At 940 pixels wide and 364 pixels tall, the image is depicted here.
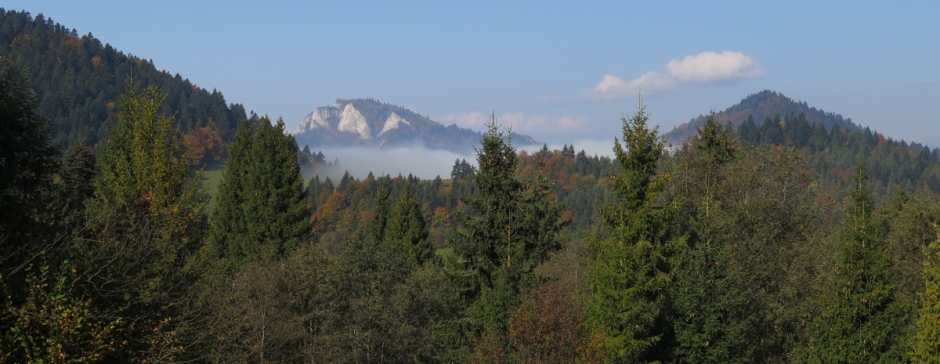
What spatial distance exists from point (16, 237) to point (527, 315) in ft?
43.8

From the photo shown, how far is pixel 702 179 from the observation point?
42.8 metres

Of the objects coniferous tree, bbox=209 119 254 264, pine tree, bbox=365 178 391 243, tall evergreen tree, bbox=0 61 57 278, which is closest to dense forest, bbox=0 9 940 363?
tall evergreen tree, bbox=0 61 57 278

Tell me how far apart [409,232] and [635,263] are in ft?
99.6

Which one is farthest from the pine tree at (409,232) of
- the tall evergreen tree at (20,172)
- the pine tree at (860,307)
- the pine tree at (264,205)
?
the tall evergreen tree at (20,172)

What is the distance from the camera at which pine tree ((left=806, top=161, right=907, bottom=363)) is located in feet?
92.0

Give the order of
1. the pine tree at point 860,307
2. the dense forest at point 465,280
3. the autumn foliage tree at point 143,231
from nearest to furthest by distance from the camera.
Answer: the dense forest at point 465,280 < the autumn foliage tree at point 143,231 < the pine tree at point 860,307

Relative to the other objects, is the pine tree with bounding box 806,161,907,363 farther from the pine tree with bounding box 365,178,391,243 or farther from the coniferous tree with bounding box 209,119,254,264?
the pine tree with bounding box 365,178,391,243

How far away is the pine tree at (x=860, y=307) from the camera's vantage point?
28.0 metres

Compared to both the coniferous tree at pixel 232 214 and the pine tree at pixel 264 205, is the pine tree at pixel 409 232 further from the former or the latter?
the coniferous tree at pixel 232 214

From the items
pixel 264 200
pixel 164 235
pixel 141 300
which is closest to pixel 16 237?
pixel 141 300

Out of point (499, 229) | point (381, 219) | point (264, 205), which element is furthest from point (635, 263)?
point (381, 219)

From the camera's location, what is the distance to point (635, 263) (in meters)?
27.7

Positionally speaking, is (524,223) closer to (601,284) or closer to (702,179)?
(601,284)

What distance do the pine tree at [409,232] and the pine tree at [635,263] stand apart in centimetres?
2830
